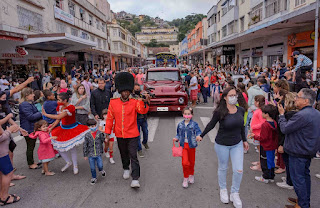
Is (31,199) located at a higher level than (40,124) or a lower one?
lower

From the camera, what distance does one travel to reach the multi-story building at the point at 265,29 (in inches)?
593

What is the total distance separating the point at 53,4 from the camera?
75.1 feet

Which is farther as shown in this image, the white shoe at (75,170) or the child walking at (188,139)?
the white shoe at (75,170)

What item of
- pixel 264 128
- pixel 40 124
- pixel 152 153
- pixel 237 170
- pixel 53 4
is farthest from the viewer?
pixel 53 4

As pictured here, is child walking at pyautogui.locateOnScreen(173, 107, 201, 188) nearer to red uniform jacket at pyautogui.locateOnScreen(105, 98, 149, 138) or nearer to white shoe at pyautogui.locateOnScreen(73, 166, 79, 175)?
red uniform jacket at pyautogui.locateOnScreen(105, 98, 149, 138)

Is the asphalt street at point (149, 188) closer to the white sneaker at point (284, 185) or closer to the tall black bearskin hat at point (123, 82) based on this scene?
the white sneaker at point (284, 185)

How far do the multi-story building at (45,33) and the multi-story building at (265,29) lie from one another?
1418 centimetres

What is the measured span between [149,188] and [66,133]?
225 centimetres

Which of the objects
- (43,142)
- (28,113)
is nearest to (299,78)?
(43,142)

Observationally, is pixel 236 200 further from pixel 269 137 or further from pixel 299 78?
pixel 299 78

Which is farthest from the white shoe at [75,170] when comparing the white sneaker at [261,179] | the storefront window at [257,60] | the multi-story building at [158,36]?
the multi-story building at [158,36]

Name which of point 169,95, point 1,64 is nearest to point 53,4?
point 1,64

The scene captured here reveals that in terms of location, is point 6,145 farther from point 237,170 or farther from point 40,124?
point 237,170

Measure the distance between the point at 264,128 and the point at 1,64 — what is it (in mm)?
17590
